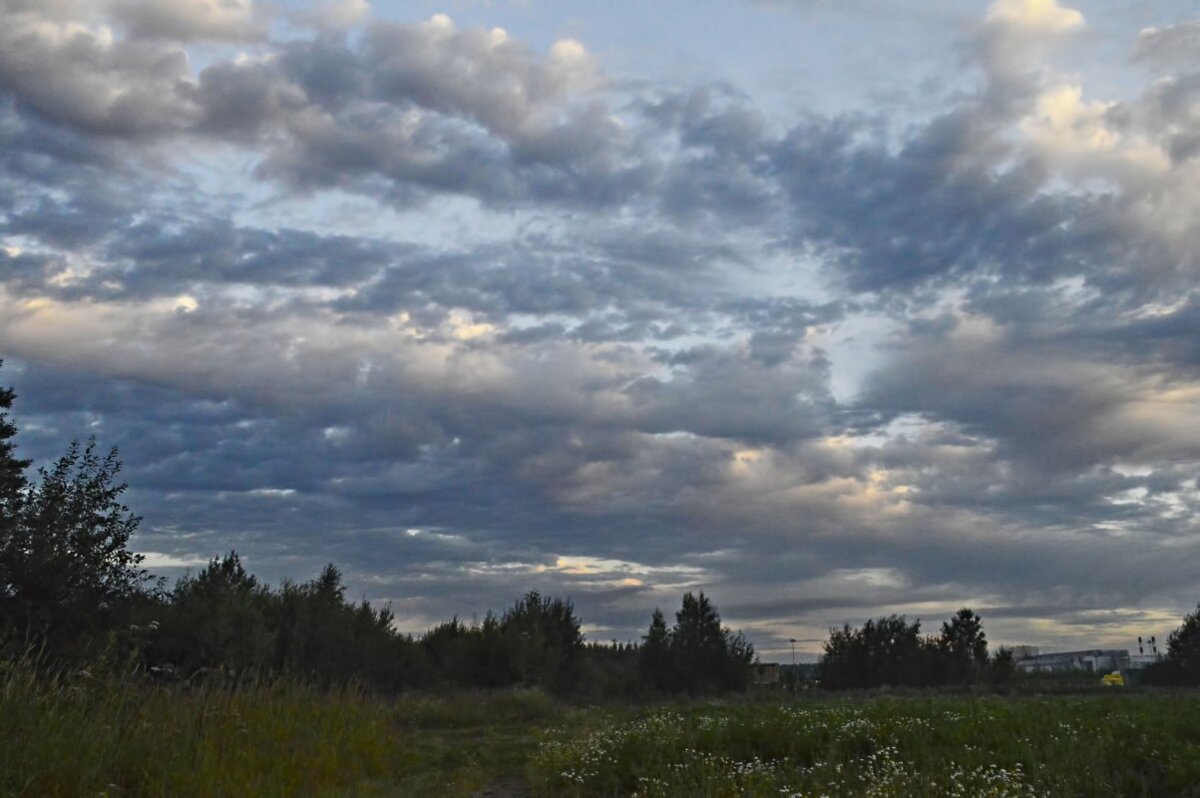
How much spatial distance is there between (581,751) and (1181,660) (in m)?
48.1

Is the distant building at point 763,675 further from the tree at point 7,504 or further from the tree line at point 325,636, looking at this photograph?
the tree at point 7,504

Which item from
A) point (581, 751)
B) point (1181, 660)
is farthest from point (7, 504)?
point (1181, 660)

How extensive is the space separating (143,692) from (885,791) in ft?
29.0

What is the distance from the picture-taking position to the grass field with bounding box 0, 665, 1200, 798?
9328mm

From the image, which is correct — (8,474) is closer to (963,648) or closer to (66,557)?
(66,557)

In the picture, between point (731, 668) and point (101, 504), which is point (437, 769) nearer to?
point (101, 504)

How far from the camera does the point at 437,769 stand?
53.4ft

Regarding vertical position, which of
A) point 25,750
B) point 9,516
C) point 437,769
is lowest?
point 437,769

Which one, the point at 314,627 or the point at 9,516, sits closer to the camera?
the point at 9,516

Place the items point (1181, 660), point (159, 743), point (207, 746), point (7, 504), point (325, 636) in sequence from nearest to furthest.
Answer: point (159, 743) < point (207, 746) < point (7, 504) < point (325, 636) < point (1181, 660)

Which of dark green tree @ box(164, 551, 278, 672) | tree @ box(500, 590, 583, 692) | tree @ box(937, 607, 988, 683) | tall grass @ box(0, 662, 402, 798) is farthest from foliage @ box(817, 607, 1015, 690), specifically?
tall grass @ box(0, 662, 402, 798)

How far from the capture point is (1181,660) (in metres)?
51.4

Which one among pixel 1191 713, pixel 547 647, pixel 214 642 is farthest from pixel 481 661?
pixel 1191 713

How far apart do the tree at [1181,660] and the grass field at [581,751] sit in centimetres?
3737
